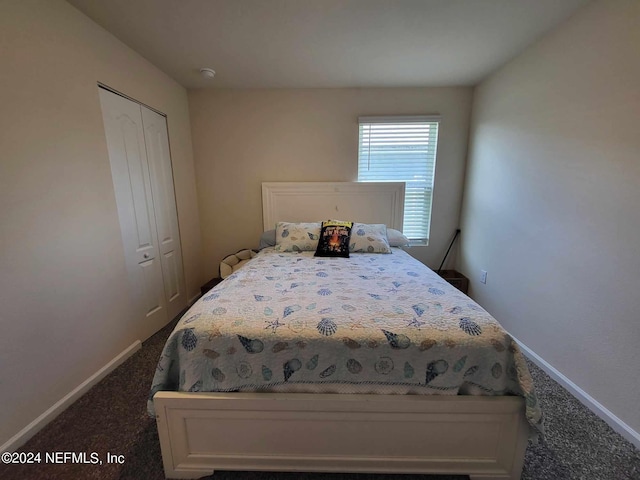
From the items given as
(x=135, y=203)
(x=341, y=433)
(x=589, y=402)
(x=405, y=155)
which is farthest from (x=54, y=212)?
(x=589, y=402)

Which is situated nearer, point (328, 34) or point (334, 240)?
point (328, 34)

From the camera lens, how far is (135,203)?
2018 millimetres

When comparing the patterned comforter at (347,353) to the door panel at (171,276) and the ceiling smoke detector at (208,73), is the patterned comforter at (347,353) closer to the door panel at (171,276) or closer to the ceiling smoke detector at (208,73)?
the door panel at (171,276)

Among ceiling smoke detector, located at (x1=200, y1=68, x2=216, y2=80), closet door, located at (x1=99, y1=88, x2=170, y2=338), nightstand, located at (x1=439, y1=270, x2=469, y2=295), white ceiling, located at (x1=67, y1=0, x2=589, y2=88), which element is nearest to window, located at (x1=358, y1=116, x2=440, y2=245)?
white ceiling, located at (x1=67, y1=0, x2=589, y2=88)

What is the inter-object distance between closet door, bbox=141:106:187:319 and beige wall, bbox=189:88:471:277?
0.46 metres

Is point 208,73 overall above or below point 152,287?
above

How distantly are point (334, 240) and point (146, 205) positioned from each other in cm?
164

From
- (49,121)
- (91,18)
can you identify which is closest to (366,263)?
(49,121)

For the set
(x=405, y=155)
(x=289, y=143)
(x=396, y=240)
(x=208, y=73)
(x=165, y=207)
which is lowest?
(x=396, y=240)

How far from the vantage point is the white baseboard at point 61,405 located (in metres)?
1.23

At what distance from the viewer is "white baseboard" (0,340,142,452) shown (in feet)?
4.04

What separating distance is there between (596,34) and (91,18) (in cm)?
303

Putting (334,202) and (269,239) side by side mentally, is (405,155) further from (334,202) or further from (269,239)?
(269,239)

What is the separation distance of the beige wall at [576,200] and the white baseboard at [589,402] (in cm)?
3
